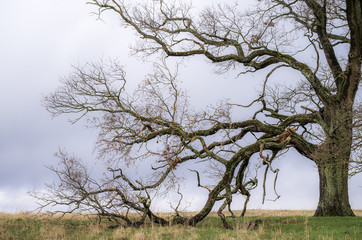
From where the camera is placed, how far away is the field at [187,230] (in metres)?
11.5

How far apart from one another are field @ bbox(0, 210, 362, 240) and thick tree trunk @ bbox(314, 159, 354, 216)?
1.30 meters

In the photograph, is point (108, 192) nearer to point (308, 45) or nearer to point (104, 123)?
point (104, 123)

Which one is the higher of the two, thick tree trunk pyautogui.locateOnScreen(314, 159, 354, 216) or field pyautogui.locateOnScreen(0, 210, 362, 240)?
thick tree trunk pyautogui.locateOnScreen(314, 159, 354, 216)

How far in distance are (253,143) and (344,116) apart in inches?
139

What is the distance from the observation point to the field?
37.7ft

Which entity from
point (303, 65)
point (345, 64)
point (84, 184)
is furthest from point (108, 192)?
point (345, 64)

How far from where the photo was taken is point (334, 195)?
17172mm

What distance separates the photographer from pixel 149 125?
1633cm

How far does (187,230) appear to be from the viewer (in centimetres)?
1244

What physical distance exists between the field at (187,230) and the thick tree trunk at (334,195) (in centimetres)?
130

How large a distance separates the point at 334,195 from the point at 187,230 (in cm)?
812

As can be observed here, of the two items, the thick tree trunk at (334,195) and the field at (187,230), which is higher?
the thick tree trunk at (334,195)

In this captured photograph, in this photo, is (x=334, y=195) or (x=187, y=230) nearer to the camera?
(x=187, y=230)

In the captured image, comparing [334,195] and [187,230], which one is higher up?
[334,195]
